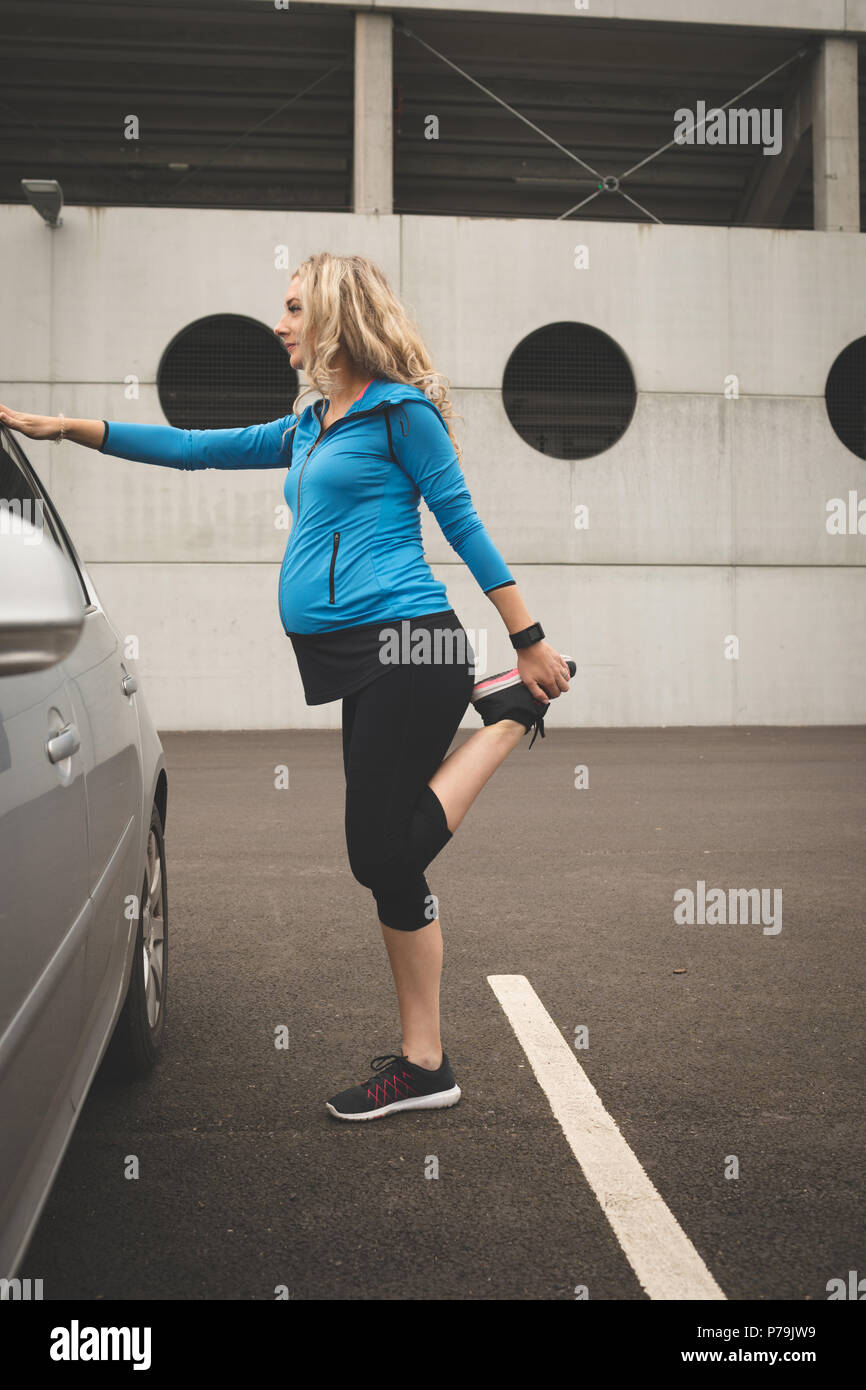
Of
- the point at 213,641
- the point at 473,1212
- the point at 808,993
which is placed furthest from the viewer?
the point at 213,641

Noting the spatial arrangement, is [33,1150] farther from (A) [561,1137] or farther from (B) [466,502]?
(B) [466,502]

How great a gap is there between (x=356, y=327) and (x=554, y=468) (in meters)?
10.5

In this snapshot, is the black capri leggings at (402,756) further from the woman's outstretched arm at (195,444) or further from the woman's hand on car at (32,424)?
the woman's hand on car at (32,424)

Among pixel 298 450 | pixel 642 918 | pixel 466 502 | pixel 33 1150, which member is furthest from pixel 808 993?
pixel 33 1150

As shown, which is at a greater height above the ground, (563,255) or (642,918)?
(563,255)

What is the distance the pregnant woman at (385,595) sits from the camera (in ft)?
8.62

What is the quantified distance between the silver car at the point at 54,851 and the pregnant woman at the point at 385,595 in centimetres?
50

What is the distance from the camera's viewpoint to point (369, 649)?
8.61 feet

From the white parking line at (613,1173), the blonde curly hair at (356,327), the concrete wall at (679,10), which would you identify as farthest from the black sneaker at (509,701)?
the concrete wall at (679,10)

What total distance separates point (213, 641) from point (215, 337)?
3.36 meters

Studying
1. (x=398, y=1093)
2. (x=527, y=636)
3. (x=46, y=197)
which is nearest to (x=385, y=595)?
(x=527, y=636)

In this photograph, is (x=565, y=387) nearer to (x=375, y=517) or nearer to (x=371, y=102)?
(x=371, y=102)

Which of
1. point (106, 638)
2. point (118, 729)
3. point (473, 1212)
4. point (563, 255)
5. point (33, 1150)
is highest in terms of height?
point (563, 255)

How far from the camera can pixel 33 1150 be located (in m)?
1.61
